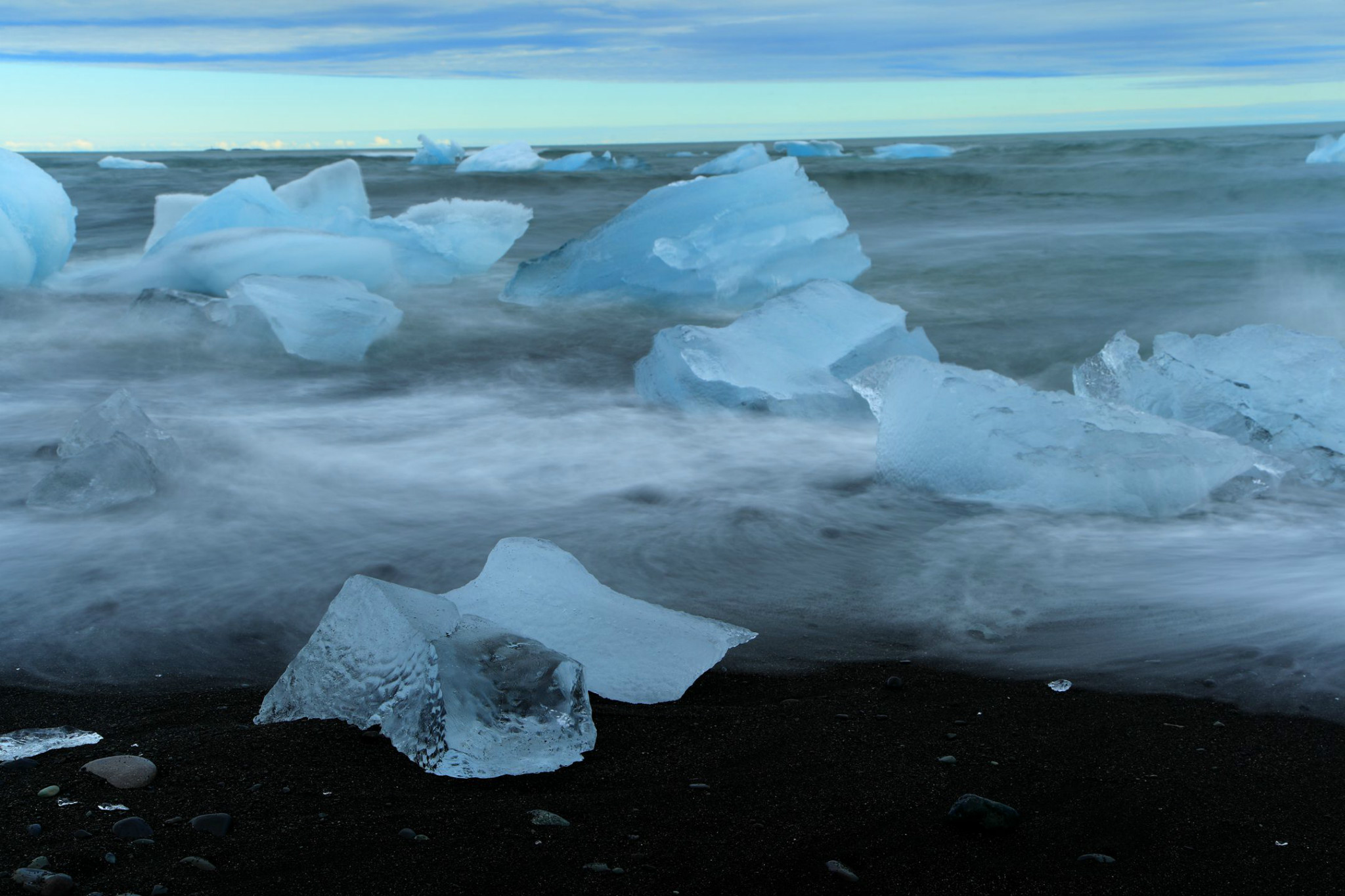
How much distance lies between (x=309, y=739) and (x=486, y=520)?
61.5 inches

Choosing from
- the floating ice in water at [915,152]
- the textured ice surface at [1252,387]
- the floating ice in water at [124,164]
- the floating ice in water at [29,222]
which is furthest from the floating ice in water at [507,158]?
the textured ice surface at [1252,387]

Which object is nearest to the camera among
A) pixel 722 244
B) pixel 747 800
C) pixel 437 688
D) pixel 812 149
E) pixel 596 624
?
pixel 747 800

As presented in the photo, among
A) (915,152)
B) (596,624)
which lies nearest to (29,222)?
(596,624)

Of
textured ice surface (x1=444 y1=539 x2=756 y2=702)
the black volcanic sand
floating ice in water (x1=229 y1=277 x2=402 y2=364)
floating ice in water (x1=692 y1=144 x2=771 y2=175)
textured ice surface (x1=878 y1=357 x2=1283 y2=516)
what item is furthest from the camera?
floating ice in water (x1=692 y1=144 x2=771 y2=175)

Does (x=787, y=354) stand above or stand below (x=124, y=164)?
below

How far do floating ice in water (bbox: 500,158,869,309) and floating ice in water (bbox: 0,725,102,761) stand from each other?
5.05m

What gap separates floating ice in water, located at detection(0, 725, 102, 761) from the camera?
1896mm

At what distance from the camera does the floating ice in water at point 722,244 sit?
22.0ft

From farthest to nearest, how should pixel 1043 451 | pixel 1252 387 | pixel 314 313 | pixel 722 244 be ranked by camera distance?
1. pixel 722 244
2. pixel 314 313
3. pixel 1252 387
4. pixel 1043 451

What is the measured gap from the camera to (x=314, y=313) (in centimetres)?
584

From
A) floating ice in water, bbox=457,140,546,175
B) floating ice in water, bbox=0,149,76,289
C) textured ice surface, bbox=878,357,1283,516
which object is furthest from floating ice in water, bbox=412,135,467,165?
textured ice surface, bbox=878,357,1283,516

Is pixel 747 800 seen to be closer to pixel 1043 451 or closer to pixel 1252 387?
pixel 1043 451

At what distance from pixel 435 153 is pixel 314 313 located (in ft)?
69.2

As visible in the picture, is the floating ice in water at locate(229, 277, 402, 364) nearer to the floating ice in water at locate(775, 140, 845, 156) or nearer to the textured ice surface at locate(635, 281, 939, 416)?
the textured ice surface at locate(635, 281, 939, 416)
